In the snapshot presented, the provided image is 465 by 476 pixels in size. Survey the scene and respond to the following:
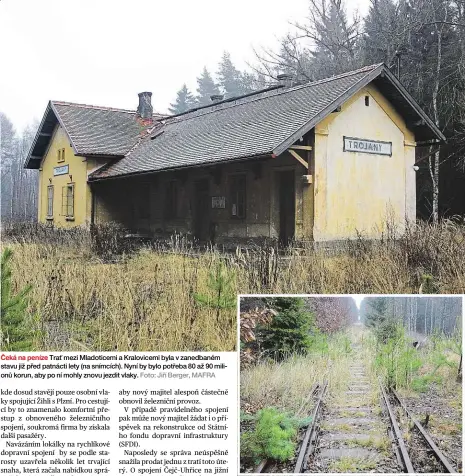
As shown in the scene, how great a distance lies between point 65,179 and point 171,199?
2.13 meters

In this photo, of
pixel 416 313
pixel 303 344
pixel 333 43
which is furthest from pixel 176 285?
pixel 333 43

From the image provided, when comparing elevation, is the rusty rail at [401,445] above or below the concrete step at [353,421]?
below

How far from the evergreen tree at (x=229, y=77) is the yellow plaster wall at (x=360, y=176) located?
161 cm

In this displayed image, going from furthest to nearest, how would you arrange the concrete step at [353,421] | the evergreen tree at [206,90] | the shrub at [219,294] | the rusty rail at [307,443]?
the evergreen tree at [206,90], the shrub at [219,294], the concrete step at [353,421], the rusty rail at [307,443]

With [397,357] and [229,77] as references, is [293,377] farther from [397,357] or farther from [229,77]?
[229,77]

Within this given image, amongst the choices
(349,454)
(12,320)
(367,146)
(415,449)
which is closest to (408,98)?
(367,146)

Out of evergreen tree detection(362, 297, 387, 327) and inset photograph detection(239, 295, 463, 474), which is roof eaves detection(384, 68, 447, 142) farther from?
evergreen tree detection(362, 297, 387, 327)

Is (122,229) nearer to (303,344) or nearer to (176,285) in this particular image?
(176,285)

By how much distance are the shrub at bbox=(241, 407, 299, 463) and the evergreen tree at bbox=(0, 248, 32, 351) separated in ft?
5.99

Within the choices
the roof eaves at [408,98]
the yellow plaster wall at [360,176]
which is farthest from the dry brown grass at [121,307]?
the roof eaves at [408,98]

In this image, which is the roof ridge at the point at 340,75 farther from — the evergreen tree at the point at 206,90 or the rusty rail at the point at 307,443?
the rusty rail at the point at 307,443

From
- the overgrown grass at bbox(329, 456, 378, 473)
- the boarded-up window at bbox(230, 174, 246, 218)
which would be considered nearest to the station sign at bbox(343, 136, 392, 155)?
the boarded-up window at bbox(230, 174, 246, 218)

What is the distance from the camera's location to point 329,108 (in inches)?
333

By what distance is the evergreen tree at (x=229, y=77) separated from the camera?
6.45m
